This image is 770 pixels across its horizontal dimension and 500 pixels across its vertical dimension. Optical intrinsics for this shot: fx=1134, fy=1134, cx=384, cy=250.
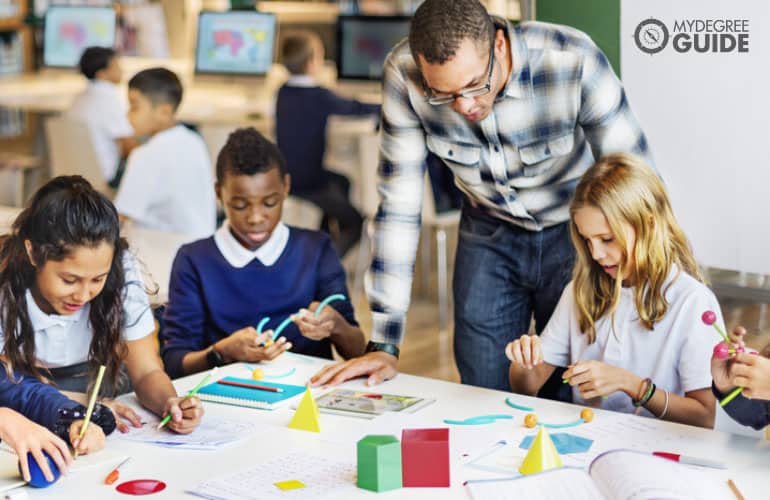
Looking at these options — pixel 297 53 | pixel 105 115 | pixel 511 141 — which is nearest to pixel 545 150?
pixel 511 141

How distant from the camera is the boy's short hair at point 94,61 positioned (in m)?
5.64

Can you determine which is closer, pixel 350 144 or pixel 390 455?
pixel 390 455

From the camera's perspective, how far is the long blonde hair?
210 centimetres

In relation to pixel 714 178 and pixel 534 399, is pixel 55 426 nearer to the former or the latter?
pixel 534 399

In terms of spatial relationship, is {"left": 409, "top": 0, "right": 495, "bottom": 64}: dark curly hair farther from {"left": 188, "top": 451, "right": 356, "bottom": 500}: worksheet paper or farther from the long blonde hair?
{"left": 188, "top": 451, "right": 356, "bottom": 500}: worksheet paper

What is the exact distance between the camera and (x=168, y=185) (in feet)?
13.0

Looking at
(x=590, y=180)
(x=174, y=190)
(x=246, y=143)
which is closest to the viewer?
(x=590, y=180)

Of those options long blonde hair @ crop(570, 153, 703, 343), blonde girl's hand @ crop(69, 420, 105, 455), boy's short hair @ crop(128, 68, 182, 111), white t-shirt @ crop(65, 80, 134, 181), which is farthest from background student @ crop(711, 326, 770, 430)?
white t-shirt @ crop(65, 80, 134, 181)

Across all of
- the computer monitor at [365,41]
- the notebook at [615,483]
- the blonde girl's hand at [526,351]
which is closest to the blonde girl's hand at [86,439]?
the notebook at [615,483]

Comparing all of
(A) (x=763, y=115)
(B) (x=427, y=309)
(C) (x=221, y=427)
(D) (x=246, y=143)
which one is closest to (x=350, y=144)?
(B) (x=427, y=309)

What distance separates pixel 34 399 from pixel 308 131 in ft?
12.2

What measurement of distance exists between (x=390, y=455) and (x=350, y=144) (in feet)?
16.4

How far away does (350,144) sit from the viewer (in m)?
6.54

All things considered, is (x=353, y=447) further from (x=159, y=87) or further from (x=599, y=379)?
(x=159, y=87)
